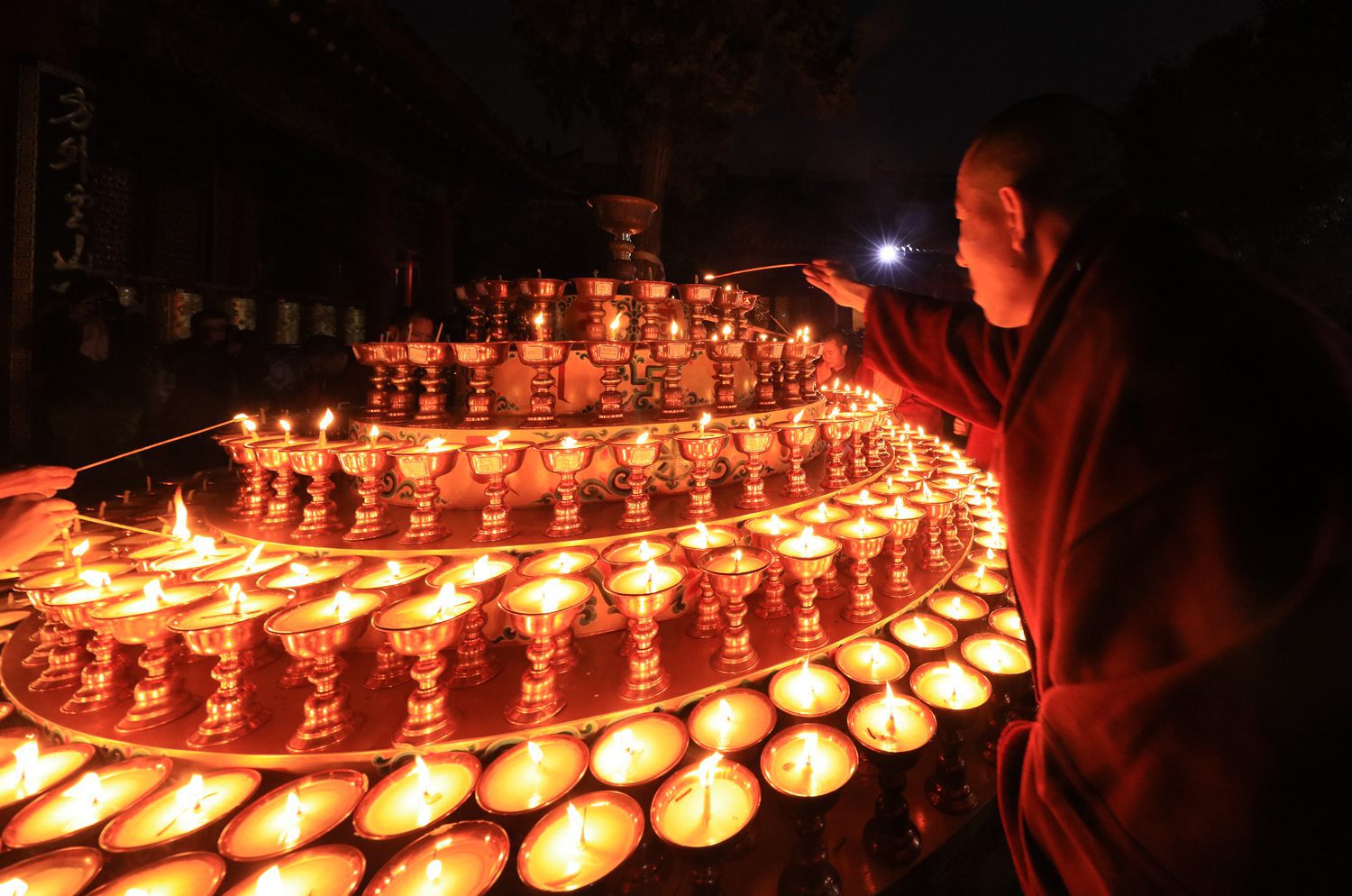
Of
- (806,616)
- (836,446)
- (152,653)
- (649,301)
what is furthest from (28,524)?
(836,446)

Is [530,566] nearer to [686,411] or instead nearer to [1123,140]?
[686,411]

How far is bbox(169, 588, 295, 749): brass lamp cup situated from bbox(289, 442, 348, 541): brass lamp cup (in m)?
0.54

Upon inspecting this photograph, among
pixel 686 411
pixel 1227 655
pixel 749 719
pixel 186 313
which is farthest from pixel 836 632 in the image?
pixel 186 313

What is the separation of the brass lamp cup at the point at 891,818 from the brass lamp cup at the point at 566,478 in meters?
1.31

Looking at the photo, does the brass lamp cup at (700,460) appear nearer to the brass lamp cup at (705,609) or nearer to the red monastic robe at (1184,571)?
the brass lamp cup at (705,609)

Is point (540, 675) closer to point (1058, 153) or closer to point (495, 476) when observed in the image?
point (495, 476)

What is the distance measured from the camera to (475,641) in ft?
6.35

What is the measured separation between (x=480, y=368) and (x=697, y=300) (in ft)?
4.13

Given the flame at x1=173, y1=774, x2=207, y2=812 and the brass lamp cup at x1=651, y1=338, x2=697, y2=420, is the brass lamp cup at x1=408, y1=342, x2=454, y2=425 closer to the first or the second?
the brass lamp cup at x1=651, y1=338, x2=697, y2=420

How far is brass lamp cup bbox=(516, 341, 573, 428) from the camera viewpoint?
7.70ft

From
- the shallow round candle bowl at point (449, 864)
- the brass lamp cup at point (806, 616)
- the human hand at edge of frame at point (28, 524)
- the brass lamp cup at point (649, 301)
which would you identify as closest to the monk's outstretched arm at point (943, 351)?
the brass lamp cup at point (806, 616)

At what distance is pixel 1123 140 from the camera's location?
1.15 meters

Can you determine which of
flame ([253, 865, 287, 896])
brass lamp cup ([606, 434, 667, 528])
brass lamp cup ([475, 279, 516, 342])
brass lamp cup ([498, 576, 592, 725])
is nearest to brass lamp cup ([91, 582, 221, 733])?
flame ([253, 865, 287, 896])

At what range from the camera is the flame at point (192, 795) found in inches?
55.2
